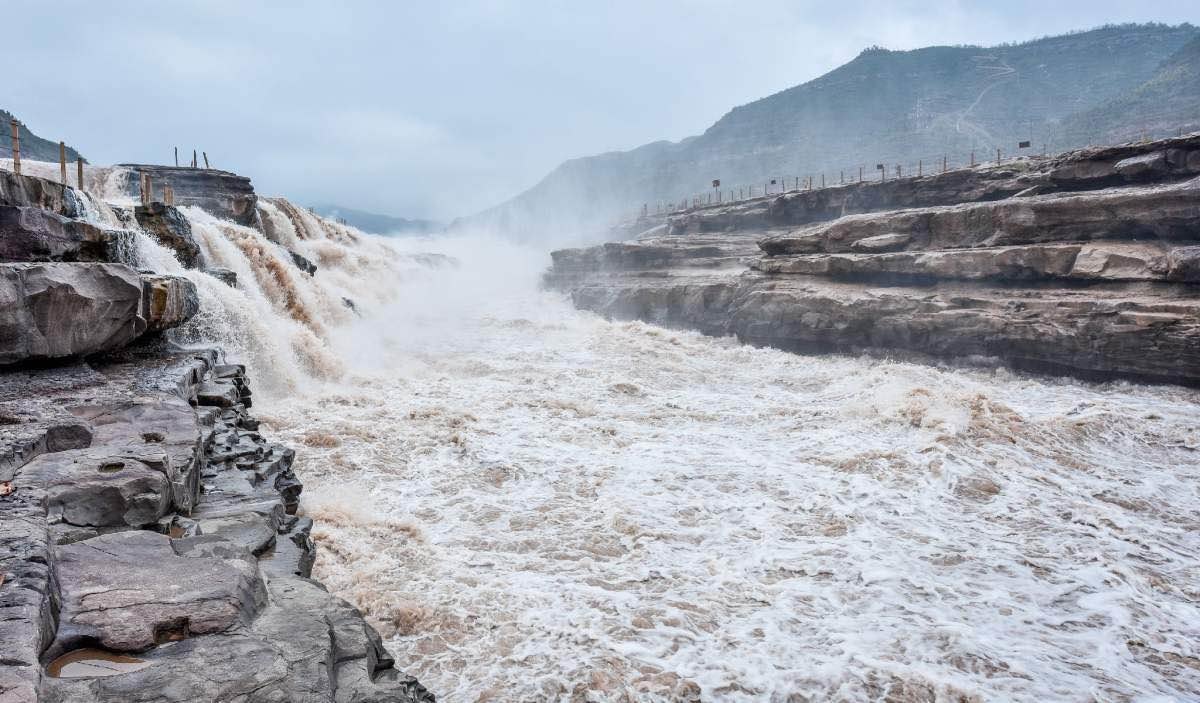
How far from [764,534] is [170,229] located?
1167 centimetres

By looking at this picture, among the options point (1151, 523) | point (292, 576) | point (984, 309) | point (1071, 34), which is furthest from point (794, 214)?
point (1071, 34)

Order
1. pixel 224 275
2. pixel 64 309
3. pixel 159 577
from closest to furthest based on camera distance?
1. pixel 159 577
2. pixel 64 309
3. pixel 224 275

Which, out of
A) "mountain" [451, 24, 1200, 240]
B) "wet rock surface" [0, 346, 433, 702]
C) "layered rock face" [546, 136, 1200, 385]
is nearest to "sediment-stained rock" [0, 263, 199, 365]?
"wet rock surface" [0, 346, 433, 702]

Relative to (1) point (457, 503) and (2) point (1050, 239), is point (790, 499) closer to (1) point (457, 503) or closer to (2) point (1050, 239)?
(1) point (457, 503)

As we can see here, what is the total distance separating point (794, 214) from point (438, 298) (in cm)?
1657

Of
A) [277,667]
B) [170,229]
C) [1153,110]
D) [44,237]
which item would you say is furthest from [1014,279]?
[1153,110]

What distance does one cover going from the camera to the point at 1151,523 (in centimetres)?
643

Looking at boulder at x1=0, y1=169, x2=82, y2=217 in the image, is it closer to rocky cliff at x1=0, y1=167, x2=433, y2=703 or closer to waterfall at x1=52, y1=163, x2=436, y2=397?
rocky cliff at x1=0, y1=167, x2=433, y2=703

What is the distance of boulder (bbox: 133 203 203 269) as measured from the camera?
1122cm

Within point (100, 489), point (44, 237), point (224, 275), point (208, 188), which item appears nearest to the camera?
point (100, 489)

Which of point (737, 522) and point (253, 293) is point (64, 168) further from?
point (737, 522)

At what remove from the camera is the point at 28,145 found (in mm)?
36688

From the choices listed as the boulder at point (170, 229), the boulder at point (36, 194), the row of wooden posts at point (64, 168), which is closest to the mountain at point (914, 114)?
the row of wooden posts at point (64, 168)

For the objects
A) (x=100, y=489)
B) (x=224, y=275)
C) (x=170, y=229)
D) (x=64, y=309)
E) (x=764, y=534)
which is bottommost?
(x=764, y=534)
